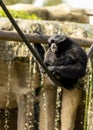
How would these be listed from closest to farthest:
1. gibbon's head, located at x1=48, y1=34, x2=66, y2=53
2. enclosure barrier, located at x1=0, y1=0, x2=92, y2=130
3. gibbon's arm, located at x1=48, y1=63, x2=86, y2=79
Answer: gibbon's arm, located at x1=48, y1=63, x2=86, y2=79
gibbon's head, located at x1=48, y1=34, x2=66, y2=53
enclosure barrier, located at x1=0, y1=0, x2=92, y2=130

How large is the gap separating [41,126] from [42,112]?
0.72 feet

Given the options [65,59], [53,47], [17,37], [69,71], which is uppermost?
[17,37]

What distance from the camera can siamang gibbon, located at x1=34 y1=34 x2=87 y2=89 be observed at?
19.9 ft

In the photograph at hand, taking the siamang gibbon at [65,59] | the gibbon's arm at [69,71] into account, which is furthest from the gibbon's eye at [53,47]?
the gibbon's arm at [69,71]

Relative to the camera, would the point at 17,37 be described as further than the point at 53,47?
No

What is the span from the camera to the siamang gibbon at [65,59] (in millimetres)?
6059


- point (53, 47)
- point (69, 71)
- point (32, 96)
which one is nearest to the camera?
point (69, 71)

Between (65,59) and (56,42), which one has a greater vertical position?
(56,42)

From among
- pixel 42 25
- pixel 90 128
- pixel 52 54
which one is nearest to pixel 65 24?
pixel 42 25

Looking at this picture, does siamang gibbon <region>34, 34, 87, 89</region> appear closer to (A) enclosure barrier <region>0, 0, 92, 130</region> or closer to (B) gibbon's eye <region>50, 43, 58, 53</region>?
(B) gibbon's eye <region>50, 43, 58, 53</region>

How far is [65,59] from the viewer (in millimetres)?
6312

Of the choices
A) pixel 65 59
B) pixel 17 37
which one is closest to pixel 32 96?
pixel 65 59

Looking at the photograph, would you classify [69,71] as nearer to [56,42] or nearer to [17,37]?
[56,42]

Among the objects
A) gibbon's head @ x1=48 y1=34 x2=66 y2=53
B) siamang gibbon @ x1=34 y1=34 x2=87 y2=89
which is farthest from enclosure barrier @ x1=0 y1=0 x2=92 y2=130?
gibbon's head @ x1=48 y1=34 x2=66 y2=53
